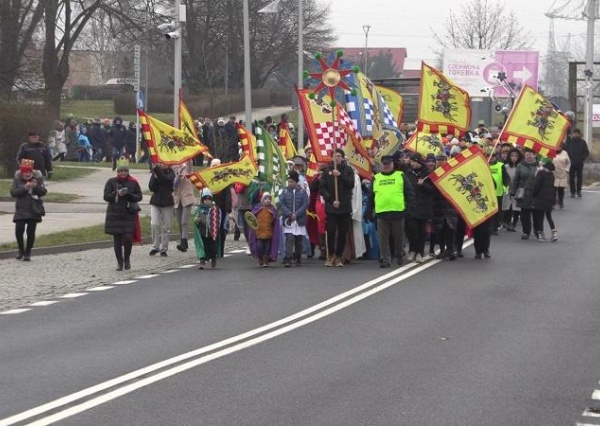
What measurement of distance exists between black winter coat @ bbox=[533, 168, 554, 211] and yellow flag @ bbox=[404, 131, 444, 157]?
2016 millimetres

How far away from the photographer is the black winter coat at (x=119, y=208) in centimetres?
2048

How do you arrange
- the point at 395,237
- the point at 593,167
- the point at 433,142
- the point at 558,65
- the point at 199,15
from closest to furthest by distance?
the point at 395,237, the point at 433,142, the point at 593,167, the point at 199,15, the point at 558,65

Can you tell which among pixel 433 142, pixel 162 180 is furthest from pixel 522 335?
pixel 433 142

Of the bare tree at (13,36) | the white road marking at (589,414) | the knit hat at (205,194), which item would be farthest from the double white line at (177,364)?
the bare tree at (13,36)

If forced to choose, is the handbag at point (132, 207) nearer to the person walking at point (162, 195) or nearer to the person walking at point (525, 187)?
the person walking at point (162, 195)

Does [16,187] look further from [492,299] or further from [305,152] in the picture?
[492,299]

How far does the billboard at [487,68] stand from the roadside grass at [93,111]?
542 inches

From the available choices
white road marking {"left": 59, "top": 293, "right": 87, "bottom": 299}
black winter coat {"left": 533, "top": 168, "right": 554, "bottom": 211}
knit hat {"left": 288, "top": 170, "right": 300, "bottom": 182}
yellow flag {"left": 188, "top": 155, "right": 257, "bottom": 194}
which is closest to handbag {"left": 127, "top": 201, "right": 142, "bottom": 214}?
yellow flag {"left": 188, "top": 155, "right": 257, "bottom": 194}

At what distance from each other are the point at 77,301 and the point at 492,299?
4.76 m

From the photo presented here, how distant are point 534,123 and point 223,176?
214 inches

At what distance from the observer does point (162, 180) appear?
22.2 m

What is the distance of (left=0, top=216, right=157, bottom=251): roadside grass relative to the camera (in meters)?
23.5

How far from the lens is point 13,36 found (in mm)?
49844

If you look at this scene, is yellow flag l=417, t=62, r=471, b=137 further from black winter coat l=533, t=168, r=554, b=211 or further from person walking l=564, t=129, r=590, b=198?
person walking l=564, t=129, r=590, b=198
